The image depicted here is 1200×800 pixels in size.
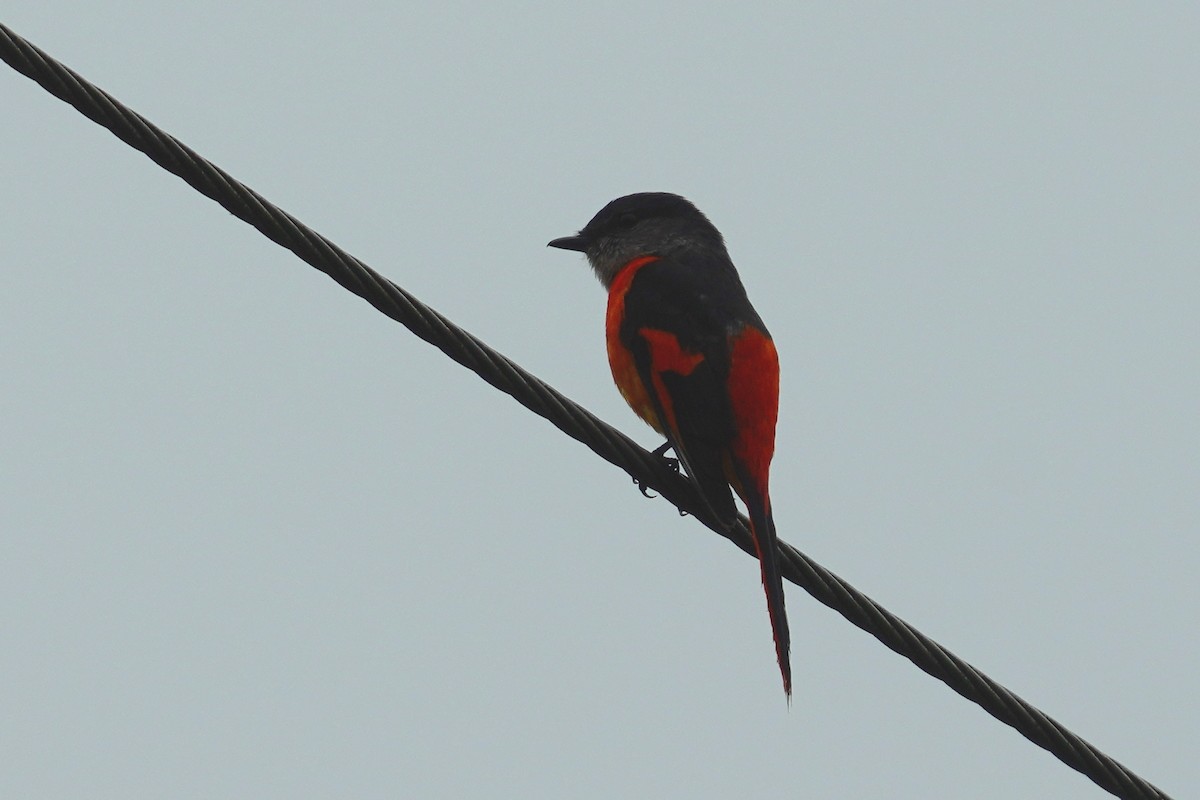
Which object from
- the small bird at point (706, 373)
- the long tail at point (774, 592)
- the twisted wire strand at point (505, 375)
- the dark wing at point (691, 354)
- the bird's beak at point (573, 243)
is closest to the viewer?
the twisted wire strand at point (505, 375)

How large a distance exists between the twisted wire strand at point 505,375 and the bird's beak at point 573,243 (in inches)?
130

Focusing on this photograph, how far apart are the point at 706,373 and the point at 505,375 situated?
1998mm

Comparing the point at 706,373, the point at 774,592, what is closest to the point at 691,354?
the point at 706,373

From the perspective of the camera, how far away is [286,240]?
13.0 ft

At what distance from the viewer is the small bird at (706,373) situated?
18.9ft

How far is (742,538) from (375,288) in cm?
215

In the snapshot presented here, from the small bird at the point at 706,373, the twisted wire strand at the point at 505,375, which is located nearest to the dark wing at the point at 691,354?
the small bird at the point at 706,373

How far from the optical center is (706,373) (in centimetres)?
619

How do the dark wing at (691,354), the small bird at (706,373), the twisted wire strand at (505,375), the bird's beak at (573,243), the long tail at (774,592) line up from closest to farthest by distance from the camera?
the twisted wire strand at (505,375) → the long tail at (774,592) → the small bird at (706,373) → the dark wing at (691,354) → the bird's beak at (573,243)

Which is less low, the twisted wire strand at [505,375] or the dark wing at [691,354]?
the dark wing at [691,354]

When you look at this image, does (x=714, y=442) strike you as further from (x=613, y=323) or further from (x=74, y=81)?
(x=74, y=81)

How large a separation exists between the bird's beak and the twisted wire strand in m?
3.31

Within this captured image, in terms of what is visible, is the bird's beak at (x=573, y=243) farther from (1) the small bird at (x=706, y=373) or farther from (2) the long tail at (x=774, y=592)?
(2) the long tail at (x=774, y=592)

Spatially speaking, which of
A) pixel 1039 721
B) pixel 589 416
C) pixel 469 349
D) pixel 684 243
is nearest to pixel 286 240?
pixel 469 349
